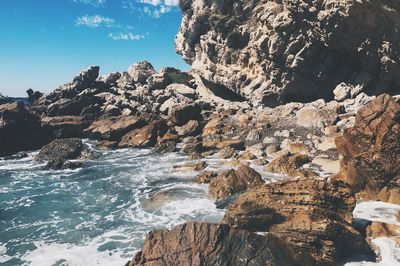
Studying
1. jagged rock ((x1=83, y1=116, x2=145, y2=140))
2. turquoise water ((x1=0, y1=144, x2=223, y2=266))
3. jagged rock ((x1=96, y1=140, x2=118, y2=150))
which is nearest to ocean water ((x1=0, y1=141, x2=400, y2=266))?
turquoise water ((x1=0, y1=144, x2=223, y2=266))

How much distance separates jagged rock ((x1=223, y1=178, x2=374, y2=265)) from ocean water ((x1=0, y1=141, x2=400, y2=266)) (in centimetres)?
127

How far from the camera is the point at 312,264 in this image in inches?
659

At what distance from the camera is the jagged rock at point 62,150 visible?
50.0 meters

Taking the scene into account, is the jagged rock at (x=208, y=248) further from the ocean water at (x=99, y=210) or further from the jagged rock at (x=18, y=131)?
the jagged rock at (x=18, y=131)

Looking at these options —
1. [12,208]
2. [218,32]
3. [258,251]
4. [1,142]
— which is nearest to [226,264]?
[258,251]

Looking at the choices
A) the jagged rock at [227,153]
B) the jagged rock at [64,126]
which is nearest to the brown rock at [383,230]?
the jagged rock at [227,153]

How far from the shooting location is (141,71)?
90.4 metres

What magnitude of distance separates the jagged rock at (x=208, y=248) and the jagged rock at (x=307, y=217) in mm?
1729

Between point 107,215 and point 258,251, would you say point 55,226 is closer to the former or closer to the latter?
point 107,215

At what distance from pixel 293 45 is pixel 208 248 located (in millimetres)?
45887

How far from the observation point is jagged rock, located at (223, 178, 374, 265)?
17.3 metres

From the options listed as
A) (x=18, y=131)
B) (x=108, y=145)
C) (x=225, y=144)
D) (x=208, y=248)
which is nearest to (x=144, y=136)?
(x=108, y=145)

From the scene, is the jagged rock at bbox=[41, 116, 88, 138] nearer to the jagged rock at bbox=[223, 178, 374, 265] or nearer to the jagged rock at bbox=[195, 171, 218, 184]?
the jagged rock at bbox=[195, 171, 218, 184]

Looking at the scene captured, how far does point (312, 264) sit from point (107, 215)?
15.8 m
